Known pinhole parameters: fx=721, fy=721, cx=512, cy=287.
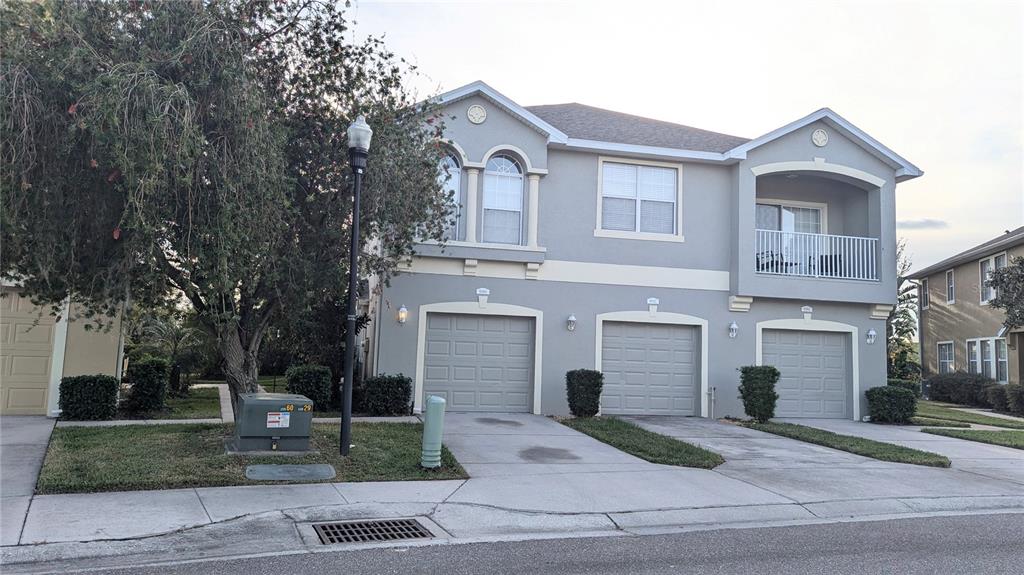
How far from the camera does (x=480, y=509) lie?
729 cm

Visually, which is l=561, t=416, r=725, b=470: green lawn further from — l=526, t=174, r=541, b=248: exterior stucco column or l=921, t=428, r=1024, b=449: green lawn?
l=921, t=428, r=1024, b=449: green lawn

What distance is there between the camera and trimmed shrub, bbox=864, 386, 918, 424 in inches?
610

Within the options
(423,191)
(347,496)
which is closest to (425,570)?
(347,496)

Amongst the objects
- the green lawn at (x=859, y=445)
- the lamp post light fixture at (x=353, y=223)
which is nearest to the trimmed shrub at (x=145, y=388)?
the lamp post light fixture at (x=353, y=223)

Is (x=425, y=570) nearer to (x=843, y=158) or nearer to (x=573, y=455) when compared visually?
(x=573, y=455)

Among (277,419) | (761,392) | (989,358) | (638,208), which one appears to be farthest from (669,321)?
(989,358)

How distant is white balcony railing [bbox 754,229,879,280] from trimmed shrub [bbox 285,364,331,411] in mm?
9679

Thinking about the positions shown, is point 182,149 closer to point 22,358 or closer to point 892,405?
point 22,358

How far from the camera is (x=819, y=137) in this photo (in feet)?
52.7

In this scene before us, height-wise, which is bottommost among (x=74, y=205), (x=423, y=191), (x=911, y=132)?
(x=74, y=205)

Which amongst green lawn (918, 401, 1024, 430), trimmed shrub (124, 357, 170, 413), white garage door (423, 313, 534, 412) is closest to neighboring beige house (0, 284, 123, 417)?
trimmed shrub (124, 357, 170, 413)

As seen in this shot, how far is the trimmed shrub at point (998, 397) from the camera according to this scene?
21.9 metres

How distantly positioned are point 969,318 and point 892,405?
14.0 meters

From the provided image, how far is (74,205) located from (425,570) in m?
5.52
